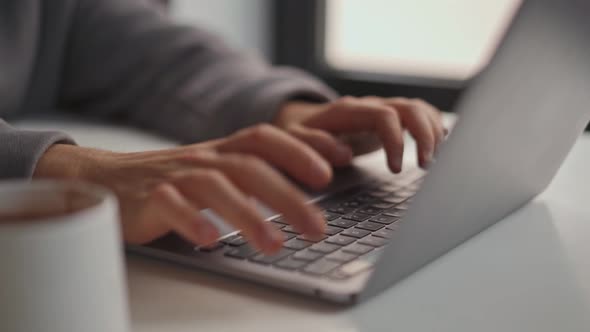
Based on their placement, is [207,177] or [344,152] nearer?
[207,177]

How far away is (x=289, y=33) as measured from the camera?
1861 millimetres

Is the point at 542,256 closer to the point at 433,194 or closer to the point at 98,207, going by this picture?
the point at 433,194

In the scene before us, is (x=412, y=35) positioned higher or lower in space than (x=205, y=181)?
lower

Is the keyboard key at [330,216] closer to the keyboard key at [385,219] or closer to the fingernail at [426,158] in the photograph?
the keyboard key at [385,219]

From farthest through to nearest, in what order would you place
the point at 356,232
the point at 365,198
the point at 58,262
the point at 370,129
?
the point at 370,129 < the point at 365,198 < the point at 356,232 < the point at 58,262

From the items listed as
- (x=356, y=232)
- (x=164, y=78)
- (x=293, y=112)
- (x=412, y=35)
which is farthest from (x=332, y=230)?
(x=412, y=35)

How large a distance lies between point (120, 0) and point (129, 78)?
137 millimetres

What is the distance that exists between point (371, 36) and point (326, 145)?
3.88 ft

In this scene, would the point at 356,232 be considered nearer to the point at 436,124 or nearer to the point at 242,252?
the point at 242,252

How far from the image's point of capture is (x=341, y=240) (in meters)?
0.52

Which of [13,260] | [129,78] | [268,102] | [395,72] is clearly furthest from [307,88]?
[395,72]

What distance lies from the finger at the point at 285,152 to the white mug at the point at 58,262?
0.19 meters

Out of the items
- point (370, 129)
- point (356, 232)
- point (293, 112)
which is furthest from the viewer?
point (293, 112)

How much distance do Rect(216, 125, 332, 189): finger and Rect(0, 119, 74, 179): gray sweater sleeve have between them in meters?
0.15
